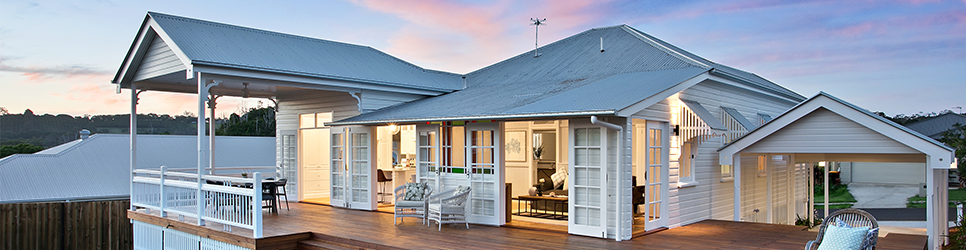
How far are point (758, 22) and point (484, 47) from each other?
7965mm

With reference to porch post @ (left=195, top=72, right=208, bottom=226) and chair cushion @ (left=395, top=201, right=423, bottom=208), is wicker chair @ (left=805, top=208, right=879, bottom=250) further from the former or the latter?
porch post @ (left=195, top=72, right=208, bottom=226)

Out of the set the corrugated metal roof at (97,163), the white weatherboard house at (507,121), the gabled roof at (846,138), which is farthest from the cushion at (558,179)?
the corrugated metal roof at (97,163)

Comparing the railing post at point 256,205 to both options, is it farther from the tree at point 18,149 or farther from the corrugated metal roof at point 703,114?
the tree at point 18,149

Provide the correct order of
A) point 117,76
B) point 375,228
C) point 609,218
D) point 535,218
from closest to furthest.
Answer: point 609,218 → point 375,228 → point 535,218 → point 117,76

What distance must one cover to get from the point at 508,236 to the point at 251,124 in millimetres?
36003

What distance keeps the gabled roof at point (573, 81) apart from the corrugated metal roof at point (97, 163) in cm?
1186

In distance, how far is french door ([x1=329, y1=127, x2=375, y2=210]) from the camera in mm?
11328

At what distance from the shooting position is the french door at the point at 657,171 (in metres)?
8.36

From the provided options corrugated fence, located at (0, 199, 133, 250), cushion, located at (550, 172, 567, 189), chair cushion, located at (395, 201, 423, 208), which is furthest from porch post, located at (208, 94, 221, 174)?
cushion, located at (550, 172, 567, 189)

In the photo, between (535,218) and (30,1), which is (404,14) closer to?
(535,218)

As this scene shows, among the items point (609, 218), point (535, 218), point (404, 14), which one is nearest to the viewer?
point (609, 218)

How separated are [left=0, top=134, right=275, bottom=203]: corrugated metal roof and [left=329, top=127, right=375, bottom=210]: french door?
930cm

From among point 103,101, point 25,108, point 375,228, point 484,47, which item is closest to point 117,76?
point 375,228

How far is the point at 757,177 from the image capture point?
1227 cm
